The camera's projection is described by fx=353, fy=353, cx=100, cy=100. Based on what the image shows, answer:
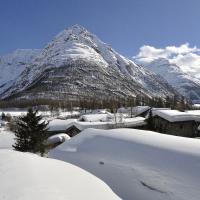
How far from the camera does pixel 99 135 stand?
17.4m

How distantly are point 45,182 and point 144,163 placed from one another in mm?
4335

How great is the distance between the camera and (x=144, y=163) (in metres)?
12.7

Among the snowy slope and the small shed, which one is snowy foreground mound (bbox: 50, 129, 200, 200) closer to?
the snowy slope

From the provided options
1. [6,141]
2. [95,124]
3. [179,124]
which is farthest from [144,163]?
[6,141]

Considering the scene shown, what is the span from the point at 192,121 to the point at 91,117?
3165 cm

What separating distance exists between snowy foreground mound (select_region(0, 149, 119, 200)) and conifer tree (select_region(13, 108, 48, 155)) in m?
21.1

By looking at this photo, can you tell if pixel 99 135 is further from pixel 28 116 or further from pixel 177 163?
pixel 28 116

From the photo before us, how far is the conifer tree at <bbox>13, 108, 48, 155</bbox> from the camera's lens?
33312mm

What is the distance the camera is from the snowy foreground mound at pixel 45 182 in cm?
856

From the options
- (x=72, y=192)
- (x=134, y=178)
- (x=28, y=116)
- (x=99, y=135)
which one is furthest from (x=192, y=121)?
(x=72, y=192)

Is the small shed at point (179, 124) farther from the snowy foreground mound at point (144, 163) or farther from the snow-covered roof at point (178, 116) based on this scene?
the snowy foreground mound at point (144, 163)

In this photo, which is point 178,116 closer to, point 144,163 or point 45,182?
point 144,163

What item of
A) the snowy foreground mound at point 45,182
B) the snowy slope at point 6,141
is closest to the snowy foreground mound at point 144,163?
the snowy foreground mound at point 45,182

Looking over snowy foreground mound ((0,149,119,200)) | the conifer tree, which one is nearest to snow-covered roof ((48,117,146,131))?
the conifer tree
